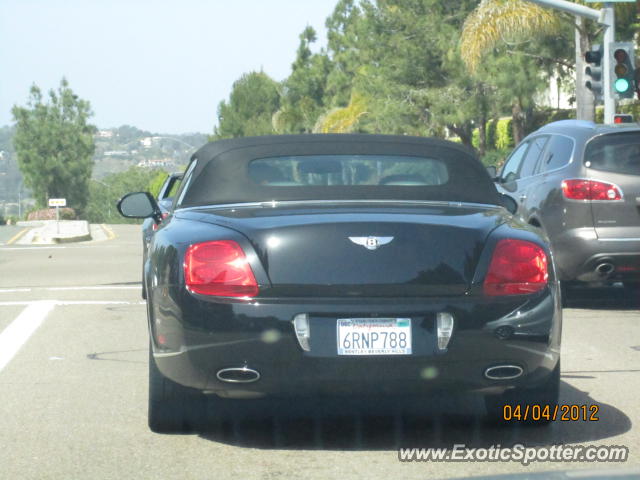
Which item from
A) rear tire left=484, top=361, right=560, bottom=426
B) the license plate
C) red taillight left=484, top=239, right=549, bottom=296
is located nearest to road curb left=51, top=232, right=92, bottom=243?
rear tire left=484, top=361, right=560, bottom=426

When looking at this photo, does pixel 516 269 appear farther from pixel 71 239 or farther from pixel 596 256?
pixel 71 239

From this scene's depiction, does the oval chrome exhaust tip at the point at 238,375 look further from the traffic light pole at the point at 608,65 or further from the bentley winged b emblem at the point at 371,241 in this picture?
the traffic light pole at the point at 608,65

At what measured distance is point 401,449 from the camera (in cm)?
580

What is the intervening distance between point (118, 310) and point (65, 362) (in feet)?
12.4

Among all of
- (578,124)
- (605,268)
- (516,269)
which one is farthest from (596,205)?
(516,269)

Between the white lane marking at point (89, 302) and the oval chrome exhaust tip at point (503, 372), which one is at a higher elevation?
the oval chrome exhaust tip at point (503, 372)

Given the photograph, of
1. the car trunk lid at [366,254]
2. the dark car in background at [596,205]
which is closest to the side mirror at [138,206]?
the car trunk lid at [366,254]

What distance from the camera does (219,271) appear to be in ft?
18.6

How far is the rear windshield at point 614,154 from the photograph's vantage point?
37.6 feet

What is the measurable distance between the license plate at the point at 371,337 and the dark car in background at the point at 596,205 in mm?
6038

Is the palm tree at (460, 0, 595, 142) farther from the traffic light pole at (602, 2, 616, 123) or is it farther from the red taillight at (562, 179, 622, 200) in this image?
the red taillight at (562, 179, 622, 200)

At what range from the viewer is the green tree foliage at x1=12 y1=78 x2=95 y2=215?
99875mm

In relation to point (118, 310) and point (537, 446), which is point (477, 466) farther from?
point (118, 310)

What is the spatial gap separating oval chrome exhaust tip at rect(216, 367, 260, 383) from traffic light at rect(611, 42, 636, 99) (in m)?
17.3
